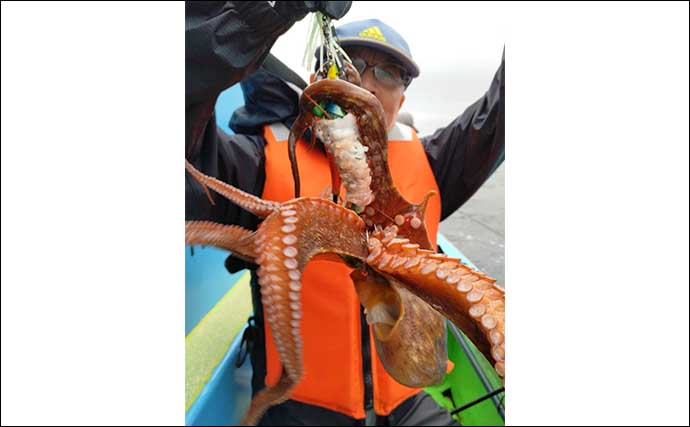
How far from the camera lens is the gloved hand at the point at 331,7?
1.13ft

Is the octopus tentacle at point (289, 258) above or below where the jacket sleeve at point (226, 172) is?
below

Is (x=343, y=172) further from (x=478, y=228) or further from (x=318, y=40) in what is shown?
(x=478, y=228)

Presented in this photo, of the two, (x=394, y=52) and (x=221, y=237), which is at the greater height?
(x=394, y=52)

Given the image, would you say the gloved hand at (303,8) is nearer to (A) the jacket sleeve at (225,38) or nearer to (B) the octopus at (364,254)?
(A) the jacket sleeve at (225,38)

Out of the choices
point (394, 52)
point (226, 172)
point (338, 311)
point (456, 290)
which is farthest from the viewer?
point (338, 311)

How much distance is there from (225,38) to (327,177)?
18 cm

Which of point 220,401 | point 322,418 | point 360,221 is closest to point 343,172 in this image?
point 360,221

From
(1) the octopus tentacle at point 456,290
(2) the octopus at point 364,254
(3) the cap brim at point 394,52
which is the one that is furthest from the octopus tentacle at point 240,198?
(3) the cap brim at point 394,52

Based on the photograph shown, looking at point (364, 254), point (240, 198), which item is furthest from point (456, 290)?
point (240, 198)

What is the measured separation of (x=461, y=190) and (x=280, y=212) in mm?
423

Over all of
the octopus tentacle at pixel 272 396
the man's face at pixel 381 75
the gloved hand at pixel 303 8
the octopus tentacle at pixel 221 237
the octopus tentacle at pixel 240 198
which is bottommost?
the octopus tentacle at pixel 272 396

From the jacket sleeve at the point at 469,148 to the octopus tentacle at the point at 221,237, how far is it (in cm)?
30

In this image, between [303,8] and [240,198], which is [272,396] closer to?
[240,198]

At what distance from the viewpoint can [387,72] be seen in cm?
41
